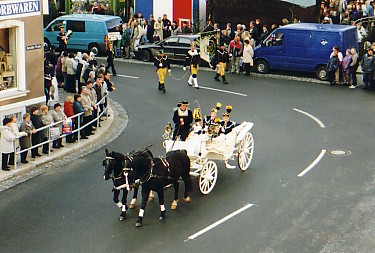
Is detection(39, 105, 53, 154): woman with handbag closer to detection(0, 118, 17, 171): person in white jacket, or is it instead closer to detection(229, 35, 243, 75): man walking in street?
detection(0, 118, 17, 171): person in white jacket

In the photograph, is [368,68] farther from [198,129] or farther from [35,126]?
[35,126]

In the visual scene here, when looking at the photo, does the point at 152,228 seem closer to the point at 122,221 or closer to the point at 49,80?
the point at 122,221

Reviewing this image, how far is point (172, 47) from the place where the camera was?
36.6 metres

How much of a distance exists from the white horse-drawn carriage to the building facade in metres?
6.03

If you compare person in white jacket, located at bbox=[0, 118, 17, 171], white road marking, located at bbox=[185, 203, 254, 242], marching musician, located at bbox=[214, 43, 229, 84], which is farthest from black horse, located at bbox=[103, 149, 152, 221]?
marching musician, located at bbox=[214, 43, 229, 84]

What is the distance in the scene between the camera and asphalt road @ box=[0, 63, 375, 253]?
15961 mm

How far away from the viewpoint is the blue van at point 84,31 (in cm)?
3847

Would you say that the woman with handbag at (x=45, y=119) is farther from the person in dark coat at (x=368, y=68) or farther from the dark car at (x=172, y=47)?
the dark car at (x=172, y=47)

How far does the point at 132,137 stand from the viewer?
2428 cm

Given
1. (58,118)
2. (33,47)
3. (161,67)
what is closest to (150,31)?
(161,67)

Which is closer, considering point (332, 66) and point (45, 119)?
point (45, 119)

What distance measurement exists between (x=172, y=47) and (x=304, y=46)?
20.8ft

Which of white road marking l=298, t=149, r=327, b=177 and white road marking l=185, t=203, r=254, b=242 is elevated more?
white road marking l=298, t=149, r=327, b=177

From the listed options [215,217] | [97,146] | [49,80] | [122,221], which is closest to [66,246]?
[122,221]
